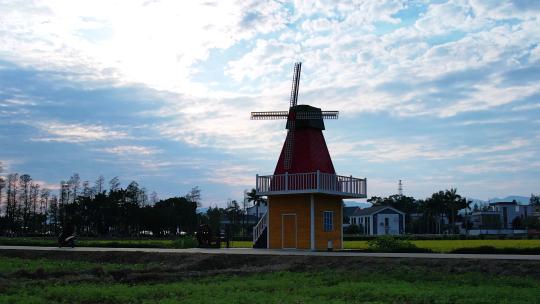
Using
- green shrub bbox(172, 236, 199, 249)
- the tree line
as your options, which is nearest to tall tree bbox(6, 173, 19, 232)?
the tree line

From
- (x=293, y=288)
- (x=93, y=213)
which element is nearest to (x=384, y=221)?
(x=93, y=213)

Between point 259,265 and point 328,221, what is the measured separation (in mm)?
11296

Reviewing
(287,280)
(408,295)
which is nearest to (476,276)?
(408,295)

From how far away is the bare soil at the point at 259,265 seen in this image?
20266 mm

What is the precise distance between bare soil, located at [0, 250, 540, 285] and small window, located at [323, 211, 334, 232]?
31.3ft

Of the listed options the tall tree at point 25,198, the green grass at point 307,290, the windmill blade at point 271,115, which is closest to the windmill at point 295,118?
the windmill blade at point 271,115

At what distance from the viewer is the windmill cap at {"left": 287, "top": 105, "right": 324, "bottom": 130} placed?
3838 cm

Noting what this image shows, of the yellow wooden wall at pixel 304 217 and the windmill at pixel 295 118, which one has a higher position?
the windmill at pixel 295 118

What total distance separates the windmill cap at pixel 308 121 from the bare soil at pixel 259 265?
41.3 feet

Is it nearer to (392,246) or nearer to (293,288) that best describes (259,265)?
(293,288)

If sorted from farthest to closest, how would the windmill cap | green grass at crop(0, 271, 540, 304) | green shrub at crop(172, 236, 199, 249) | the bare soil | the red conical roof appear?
1. green shrub at crop(172, 236, 199, 249)
2. the windmill cap
3. the red conical roof
4. the bare soil
5. green grass at crop(0, 271, 540, 304)

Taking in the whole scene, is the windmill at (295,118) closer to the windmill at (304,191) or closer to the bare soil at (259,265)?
the windmill at (304,191)

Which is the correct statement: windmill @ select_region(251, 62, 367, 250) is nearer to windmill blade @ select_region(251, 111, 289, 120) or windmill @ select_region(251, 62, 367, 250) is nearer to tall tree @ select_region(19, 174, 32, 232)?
windmill blade @ select_region(251, 111, 289, 120)

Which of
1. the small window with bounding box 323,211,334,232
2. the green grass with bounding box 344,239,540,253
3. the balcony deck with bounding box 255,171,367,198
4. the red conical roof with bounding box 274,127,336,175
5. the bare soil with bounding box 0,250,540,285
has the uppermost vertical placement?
the red conical roof with bounding box 274,127,336,175
